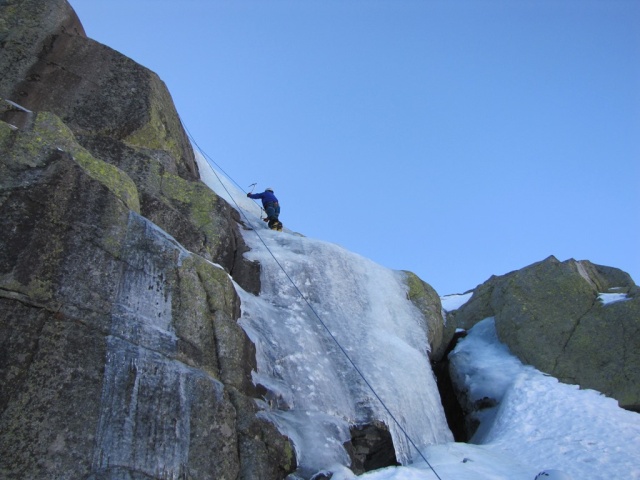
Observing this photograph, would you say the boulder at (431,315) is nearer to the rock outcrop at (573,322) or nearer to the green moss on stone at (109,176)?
the rock outcrop at (573,322)

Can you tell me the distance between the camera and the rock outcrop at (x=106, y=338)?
702cm

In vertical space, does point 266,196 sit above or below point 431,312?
above

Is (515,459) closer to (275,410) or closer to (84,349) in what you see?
(275,410)

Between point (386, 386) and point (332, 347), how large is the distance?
54.6 inches

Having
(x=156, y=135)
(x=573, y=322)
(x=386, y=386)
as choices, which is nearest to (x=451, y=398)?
(x=573, y=322)

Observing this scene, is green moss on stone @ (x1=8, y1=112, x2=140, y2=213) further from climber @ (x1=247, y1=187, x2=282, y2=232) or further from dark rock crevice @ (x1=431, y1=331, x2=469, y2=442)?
dark rock crevice @ (x1=431, y1=331, x2=469, y2=442)

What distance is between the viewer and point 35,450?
6.72m

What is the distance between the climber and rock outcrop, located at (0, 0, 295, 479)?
6085 millimetres

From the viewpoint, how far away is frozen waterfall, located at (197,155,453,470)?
10188mm

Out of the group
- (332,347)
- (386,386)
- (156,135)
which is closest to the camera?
(386,386)

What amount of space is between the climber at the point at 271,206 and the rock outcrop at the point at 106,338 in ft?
20.0

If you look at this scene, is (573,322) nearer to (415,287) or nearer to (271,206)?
(415,287)

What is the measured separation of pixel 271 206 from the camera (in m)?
17.9

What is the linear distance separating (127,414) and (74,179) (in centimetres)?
360
